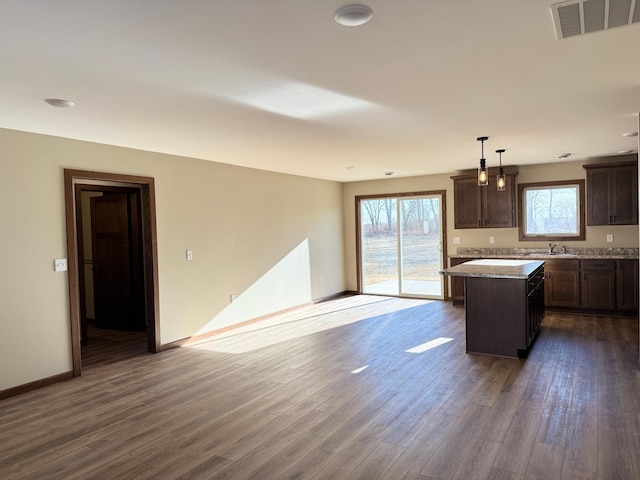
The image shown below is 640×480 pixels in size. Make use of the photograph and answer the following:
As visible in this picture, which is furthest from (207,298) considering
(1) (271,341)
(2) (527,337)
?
(2) (527,337)

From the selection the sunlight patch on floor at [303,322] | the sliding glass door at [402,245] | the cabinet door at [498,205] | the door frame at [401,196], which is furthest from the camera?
the sliding glass door at [402,245]

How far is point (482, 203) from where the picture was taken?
297 inches

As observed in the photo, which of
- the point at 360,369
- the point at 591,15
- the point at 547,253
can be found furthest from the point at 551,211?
the point at 591,15

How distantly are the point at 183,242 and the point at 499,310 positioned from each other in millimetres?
3841

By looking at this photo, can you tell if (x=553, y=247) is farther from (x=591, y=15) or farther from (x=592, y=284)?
(x=591, y=15)

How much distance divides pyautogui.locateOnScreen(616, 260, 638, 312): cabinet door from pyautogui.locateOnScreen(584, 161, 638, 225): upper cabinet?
687 millimetres

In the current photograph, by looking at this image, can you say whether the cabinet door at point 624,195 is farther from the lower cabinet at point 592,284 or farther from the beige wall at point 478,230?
the lower cabinet at point 592,284

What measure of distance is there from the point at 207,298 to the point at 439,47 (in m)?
4.53

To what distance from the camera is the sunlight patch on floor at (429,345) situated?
4992 millimetres

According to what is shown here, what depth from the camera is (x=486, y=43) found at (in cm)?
234

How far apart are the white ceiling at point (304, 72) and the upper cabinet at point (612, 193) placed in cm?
212

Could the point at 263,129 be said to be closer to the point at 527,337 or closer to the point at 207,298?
the point at 207,298

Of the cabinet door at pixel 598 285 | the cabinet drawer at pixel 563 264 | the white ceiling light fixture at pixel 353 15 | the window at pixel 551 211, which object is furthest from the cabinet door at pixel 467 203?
the white ceiling light fixture at pixel 353 15

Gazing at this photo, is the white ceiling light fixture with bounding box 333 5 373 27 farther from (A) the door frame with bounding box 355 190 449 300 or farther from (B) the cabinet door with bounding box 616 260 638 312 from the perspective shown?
(A) the door frame with bounding box 355 190 449 300
